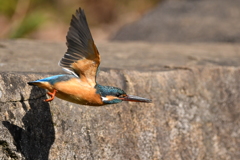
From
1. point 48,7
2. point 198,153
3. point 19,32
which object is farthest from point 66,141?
point 48,7

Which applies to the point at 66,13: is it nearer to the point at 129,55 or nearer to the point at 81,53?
the point at 129,55

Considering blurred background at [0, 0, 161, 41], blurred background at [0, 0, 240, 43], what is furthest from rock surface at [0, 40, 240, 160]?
blurred background at [0, 0, 161, 41]

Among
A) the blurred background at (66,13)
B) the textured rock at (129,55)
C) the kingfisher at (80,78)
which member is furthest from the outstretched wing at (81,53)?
the blurred background at (66,13)

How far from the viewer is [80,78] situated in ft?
10.2

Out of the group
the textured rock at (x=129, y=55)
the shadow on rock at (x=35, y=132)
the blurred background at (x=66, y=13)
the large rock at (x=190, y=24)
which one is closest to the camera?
the shadow on rock at (x=35, y=132)

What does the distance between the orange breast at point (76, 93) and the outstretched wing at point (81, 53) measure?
92 millimetres

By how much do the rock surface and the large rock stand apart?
241 centimetres

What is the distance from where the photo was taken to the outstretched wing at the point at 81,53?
9.83 feet

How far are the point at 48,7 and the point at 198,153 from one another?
663cm

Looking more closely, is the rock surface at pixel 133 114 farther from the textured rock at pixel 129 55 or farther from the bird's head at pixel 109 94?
the bird's head at pixel 109 94

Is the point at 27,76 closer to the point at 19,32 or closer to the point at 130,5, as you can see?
the point at 19,32

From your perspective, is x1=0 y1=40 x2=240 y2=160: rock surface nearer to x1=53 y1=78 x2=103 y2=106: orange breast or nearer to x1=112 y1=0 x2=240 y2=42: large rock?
Result: x1=53 y1=78 x2=103 y2=106: orange breast

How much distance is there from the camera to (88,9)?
10.4 meters

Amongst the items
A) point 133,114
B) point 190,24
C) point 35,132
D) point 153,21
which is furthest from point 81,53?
point 153,21
